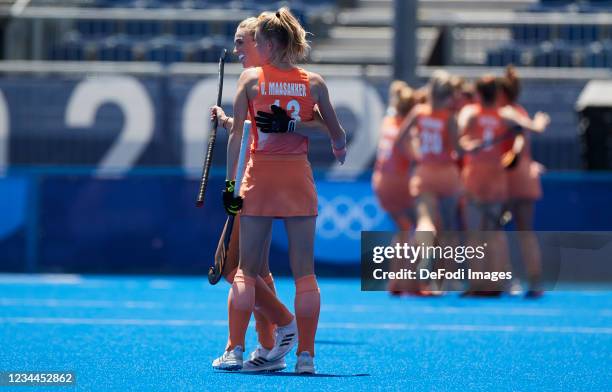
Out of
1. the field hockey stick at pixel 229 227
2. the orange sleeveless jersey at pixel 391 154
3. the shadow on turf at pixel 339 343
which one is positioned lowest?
the shadow on turf at pixel 339 343

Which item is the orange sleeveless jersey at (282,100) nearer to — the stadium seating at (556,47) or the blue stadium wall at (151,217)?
the blue stadium wall at (151,217)

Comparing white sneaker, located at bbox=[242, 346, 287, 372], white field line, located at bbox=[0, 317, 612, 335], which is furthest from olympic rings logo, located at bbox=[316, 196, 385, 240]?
white sneaker, located at bbox=[242, 346, 287, 372]

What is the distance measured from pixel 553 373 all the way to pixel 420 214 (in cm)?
498

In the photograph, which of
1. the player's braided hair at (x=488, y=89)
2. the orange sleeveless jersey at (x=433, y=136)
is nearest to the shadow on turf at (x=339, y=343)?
the orange sleeveless jersey at (x=433, y=136)

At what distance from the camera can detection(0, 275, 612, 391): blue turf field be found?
22.4 ft

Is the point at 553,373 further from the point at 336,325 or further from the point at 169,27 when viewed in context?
the point at 169,27

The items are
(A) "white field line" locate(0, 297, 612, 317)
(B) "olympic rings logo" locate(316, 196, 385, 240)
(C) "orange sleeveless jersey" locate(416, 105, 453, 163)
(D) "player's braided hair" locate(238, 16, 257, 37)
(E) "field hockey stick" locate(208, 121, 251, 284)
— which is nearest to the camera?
(E) "field hockey stick" locate(208, 121, 251, 284)

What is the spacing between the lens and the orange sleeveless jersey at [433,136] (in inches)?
481

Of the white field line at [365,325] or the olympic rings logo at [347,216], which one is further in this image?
the olympic rings logo at [347,216]

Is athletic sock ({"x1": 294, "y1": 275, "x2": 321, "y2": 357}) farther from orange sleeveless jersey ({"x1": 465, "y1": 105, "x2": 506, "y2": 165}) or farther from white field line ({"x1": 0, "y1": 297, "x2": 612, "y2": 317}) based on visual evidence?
orange sleeveless jersey ({"x1": 465, "y1": 105, "x2": 506, "y2": 165})

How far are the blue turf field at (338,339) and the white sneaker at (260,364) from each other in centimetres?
20

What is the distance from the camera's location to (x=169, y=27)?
1978 centimetres

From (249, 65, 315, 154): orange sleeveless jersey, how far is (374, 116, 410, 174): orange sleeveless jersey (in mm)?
5717

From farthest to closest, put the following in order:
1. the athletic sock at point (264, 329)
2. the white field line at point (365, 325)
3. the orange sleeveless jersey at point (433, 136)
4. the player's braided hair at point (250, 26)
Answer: the orange sleeveless jersey at point (433, 136), the white field line at point (365, 325), the athletic sock at point (264, 329), the player's braided hair at point (250, 26)
